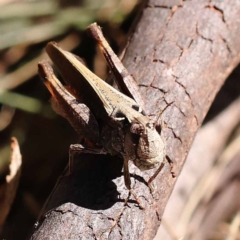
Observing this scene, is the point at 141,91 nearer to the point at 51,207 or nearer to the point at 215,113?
the point at 51,207

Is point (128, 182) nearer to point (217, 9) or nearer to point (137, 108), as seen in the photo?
point (137, 108)

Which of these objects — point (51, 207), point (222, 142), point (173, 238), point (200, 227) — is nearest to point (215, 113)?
point (222, 142)

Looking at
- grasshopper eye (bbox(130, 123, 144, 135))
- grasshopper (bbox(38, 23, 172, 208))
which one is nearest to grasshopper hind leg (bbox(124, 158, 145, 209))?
grasshopper (bbox(38, 23, 172, 208))

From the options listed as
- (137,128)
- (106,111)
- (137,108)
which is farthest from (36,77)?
(137,128)

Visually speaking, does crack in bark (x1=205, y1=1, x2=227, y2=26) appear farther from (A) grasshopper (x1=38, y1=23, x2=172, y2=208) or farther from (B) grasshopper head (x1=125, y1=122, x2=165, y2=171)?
(B) grasshopper head (x1=125, y1=122, x2=165, y2=171)

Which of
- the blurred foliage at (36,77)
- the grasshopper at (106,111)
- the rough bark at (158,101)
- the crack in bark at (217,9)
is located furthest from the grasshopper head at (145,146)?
the blurred foliage at (36,77)

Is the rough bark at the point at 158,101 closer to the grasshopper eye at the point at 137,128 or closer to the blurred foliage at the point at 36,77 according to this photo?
the grasshopper eye at the point at 137,128
